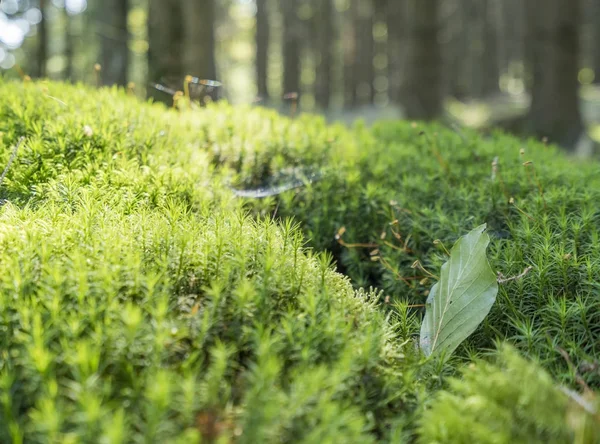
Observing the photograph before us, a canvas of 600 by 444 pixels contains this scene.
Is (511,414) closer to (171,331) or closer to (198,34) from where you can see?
(171,331)

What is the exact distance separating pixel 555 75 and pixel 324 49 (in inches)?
596

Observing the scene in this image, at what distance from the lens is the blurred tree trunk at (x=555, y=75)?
30.8ft

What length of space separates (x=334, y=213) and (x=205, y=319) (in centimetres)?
159

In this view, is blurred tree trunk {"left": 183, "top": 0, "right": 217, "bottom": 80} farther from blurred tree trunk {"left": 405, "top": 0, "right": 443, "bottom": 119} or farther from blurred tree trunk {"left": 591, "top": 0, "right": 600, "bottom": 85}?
blurred tree trunk {"left": 591, "top": 0, "right": 600, "bottom": 85}

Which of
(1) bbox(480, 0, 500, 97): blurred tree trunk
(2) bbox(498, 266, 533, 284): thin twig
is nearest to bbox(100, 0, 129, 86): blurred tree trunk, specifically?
(2) bbox(498, 266, 533, 284): thin twig

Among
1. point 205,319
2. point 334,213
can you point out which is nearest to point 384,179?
point 334,213

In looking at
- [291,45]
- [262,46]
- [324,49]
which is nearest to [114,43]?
[291,45]

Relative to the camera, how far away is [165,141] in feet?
11.0

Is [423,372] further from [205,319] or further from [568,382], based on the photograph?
[205,319]

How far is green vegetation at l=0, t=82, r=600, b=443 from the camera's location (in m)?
1.50

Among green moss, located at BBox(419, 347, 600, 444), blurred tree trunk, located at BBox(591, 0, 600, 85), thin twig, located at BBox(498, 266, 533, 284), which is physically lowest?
green moss, located at BBox(419, 347, 600, 444)

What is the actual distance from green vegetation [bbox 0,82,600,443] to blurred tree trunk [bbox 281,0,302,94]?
19992 mm

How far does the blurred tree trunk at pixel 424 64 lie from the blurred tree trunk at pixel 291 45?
44.3ft

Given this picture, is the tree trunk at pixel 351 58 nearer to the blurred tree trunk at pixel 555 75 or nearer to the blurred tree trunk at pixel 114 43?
the blurred tree trunk at pixel 114 43
